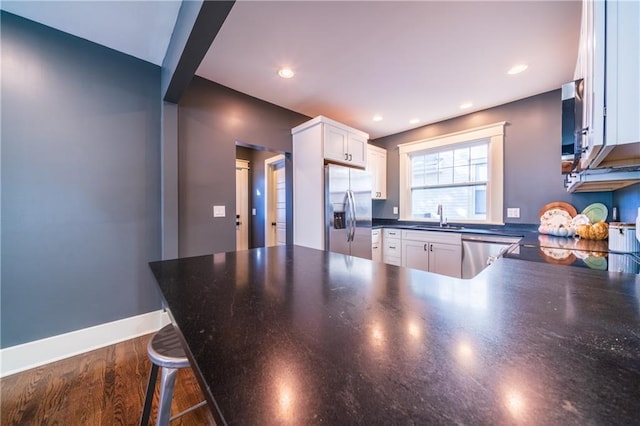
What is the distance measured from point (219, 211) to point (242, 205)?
206 cm

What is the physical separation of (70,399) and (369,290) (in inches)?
79.8

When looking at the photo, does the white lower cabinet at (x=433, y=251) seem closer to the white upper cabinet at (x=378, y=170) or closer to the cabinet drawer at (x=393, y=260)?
the cabinet drawer at (x=393, y=260)

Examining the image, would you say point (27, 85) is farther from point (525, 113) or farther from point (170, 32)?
point (525, 113)

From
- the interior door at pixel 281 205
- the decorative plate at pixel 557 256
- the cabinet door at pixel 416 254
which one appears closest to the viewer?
the decorative plate at pixel 557 256

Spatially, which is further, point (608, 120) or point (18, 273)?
point (18, 273)

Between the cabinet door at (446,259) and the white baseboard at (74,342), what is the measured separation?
3165 millimetres

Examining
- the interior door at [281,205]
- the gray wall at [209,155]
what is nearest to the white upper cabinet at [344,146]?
the gray wall at [209,155]

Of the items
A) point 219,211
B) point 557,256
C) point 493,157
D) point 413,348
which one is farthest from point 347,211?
point 413,348

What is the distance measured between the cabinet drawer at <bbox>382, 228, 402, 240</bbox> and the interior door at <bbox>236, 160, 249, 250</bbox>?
2653 millimetres

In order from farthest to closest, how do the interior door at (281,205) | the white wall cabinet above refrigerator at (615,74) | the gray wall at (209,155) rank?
the interior door at (281,205) → the gray wall at (209,155) → the white wall cabinet above refrigerator at (615,74)

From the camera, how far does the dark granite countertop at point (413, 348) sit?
0.33 metres

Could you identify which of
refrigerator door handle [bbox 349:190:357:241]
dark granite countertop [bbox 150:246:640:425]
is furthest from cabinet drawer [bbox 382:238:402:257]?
dark granite countertop [bbox 150:246:640:425]

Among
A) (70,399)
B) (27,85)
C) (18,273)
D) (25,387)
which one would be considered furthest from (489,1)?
(25,387)

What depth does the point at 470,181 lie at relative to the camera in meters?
3.37
